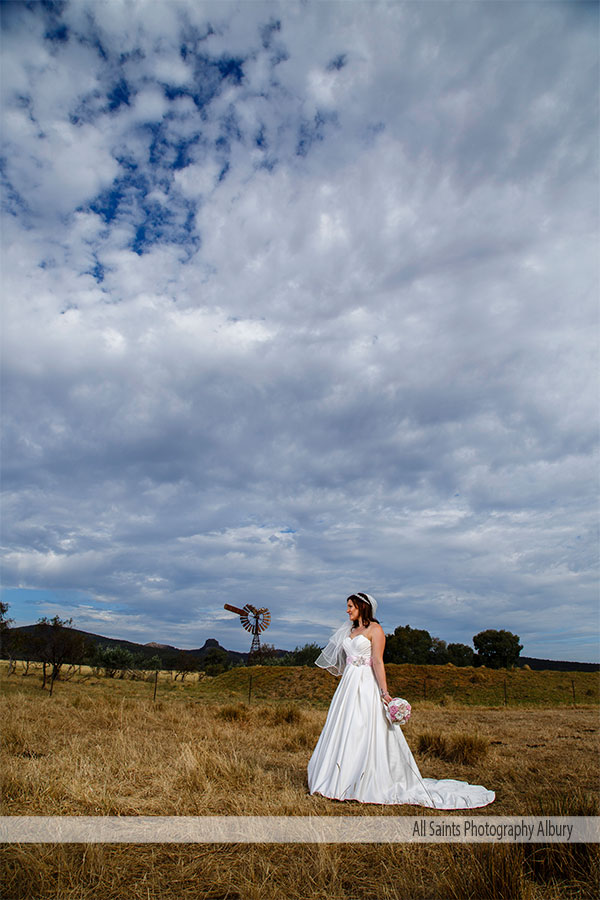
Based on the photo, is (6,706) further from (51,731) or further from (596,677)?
(596,677)

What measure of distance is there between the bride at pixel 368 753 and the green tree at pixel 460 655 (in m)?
71.3

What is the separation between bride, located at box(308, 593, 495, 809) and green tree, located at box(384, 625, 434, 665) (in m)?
59.9

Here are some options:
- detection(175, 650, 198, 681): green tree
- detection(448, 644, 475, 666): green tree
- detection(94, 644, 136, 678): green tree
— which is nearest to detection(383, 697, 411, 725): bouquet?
detection(94, 644, 136, 678): green tree

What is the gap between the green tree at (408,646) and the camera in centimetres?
6352

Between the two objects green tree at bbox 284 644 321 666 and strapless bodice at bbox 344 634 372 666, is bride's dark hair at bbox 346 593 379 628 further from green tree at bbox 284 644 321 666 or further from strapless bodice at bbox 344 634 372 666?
green tree at bbox 284 644 321 666

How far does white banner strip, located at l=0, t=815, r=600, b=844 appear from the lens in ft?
13.8

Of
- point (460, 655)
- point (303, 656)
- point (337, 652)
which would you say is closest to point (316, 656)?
point (303, 656)

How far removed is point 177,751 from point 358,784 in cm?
382

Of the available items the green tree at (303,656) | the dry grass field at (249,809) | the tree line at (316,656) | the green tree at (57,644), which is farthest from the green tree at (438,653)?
the dry grass field at (249,809)

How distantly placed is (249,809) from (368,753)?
1.70 metres


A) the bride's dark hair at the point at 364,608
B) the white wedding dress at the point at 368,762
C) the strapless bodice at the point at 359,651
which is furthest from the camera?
the bride's dark hair at the point at 364,608

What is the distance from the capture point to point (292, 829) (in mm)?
4645

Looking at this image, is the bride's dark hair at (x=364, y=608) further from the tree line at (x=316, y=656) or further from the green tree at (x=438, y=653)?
the green tree at (x=438, y=653)

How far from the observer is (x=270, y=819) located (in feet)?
16.0
